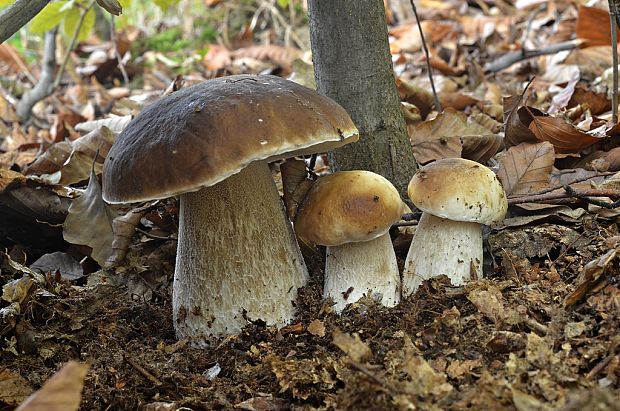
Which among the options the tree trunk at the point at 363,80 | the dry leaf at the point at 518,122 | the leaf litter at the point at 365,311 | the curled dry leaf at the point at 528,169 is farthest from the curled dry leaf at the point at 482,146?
the tree trunk at the point at 363,80

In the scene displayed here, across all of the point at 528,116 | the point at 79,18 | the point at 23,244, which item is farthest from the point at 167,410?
the point at 79,18

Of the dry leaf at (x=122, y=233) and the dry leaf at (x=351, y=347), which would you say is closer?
the dry leaf at (x=351, y=347)

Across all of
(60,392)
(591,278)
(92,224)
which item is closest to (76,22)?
(92,224)

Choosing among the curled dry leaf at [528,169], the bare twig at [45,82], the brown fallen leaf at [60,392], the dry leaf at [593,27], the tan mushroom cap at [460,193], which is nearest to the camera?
the brown fallen leaf at [60,392]

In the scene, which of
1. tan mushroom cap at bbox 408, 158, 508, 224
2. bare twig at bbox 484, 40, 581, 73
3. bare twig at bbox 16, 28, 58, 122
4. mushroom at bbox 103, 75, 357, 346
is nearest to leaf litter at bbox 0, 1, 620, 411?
mushroom at bbox 103, 75, 357, 346

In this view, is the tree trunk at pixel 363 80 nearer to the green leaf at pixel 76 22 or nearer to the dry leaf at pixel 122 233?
the dry leaf at pixel 122 233

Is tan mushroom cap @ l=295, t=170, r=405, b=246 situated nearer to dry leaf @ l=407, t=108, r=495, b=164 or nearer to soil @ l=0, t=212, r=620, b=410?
soil @ l=0, t=212, r=620, b=410
